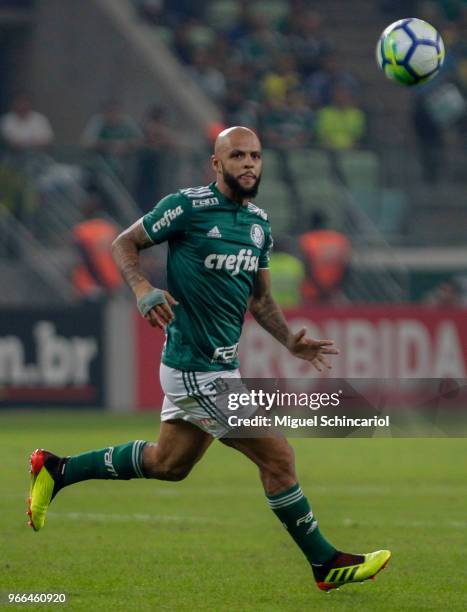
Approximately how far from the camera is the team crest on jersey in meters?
7.73

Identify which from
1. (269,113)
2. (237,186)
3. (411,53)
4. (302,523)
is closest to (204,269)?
(237,186)

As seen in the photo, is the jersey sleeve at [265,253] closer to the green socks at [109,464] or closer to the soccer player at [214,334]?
the soccer player at [214,334]

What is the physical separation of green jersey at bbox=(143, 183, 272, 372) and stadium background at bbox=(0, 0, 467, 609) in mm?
5896

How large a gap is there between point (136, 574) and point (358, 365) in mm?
11096

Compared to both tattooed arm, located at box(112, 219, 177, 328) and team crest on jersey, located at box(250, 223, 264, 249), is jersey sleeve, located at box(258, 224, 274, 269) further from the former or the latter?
tattooed arm, located at box(112, 219, 177, 328)

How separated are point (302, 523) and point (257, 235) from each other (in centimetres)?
140

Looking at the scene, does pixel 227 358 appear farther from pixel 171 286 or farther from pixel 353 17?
pixel 353 17

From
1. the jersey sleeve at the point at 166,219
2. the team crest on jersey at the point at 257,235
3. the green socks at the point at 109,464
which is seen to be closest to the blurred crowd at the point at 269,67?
the team crest on jersey at the point at 257,235

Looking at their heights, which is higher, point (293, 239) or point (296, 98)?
point (296, 98)

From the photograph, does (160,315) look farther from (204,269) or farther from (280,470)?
(280,470)

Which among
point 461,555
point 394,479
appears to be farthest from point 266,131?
point 461,555

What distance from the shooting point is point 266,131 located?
24.1 metres

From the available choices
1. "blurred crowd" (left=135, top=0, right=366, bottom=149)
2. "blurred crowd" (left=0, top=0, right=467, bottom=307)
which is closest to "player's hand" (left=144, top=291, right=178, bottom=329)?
"blurred crowd" (left=0, top=0, right=467, bottom=307)

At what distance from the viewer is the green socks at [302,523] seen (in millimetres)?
7523
